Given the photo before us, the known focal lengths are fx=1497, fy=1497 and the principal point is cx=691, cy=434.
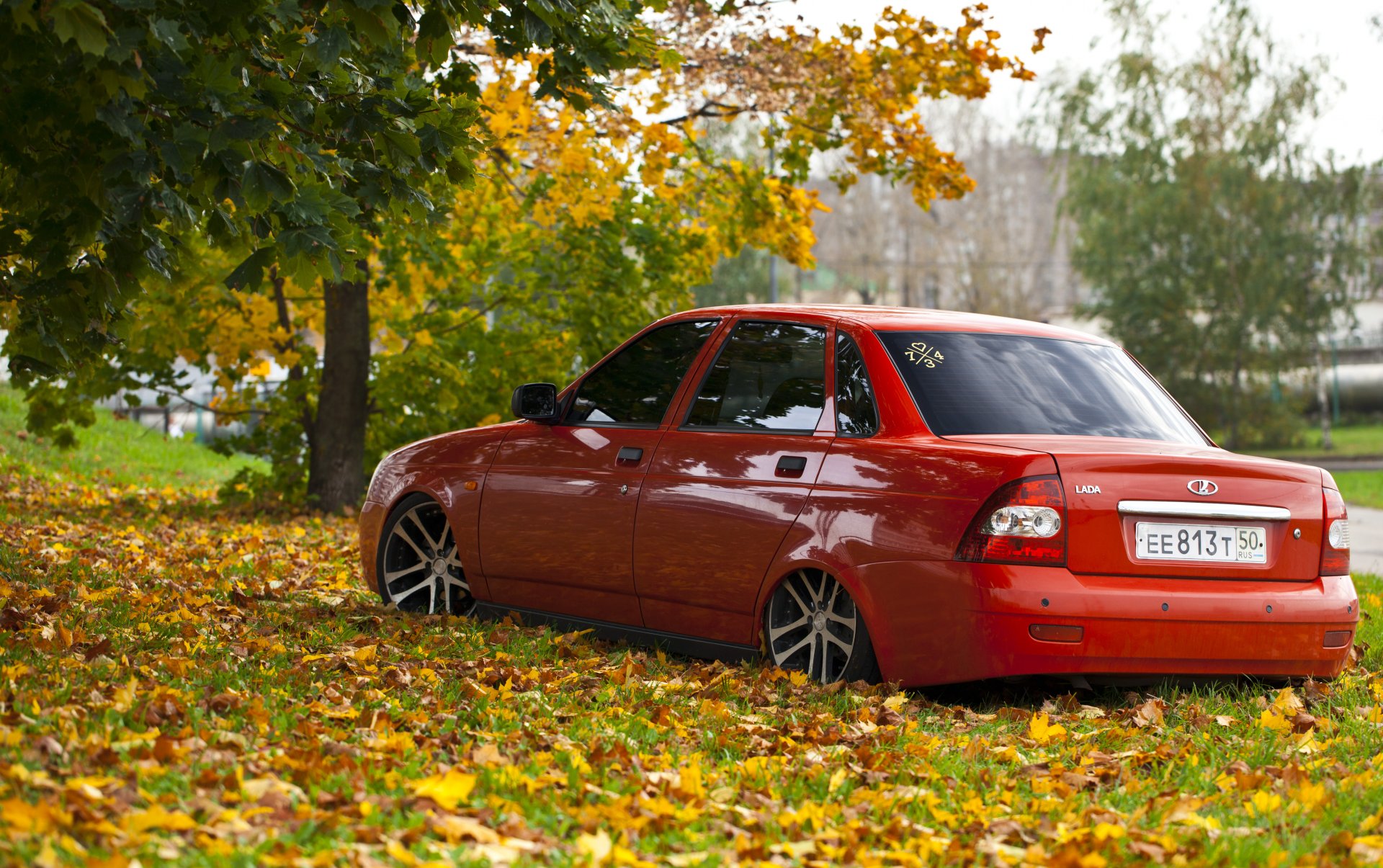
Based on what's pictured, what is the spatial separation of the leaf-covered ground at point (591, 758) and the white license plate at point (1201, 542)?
0.54 m

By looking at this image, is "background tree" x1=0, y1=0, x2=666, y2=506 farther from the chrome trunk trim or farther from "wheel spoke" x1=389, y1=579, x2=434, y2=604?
the chrome trunk trim

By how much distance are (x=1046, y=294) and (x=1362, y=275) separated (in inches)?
1951

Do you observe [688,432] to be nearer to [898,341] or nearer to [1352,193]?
[898,341]

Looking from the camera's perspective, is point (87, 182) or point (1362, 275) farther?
point (1362, 275)

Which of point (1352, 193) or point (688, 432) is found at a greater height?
point (1352, 193)

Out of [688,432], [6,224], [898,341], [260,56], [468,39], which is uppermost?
[468,39]

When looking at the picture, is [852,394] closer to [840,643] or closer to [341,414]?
[840,643]

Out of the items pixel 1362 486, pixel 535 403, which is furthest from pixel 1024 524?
pixel 1362 486

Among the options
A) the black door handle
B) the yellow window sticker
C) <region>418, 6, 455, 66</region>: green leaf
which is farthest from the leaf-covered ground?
<region>418, 6, 455, 66</region>: green leaf

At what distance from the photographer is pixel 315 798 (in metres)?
3.64

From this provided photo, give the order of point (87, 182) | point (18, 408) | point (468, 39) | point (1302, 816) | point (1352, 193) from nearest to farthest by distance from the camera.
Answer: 1. point (1302, 816)
2. point (87, 182)
3. point (468, 39)
4. point (18, 408)
5. point (1352, 193)

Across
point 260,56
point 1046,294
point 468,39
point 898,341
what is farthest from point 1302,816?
point 1046,294

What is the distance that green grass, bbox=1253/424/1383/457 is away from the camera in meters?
33.3

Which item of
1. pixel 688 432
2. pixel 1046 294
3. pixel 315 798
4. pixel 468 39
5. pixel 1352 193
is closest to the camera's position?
pixel 315 798
